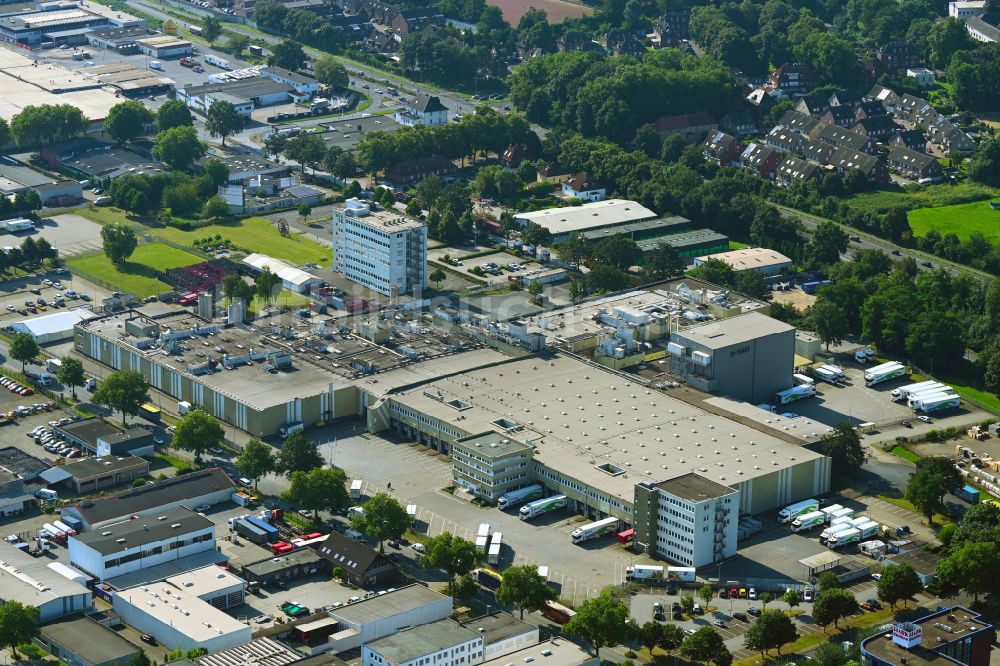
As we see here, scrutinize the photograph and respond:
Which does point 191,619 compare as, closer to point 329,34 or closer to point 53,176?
point 53,176

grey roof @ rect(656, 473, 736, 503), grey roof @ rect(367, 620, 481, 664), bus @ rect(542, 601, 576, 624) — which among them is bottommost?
bus @ rect(542, 601, 576, 624)

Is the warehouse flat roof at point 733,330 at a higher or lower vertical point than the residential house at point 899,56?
lower

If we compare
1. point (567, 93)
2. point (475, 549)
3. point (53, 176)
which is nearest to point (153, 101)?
point (53, 176)

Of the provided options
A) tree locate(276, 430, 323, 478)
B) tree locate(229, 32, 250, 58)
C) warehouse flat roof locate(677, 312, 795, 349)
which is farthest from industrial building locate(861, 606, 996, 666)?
tree locate(229, 32, 250, 58)

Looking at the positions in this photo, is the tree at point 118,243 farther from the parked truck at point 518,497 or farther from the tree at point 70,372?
the parked truck at point 518,497

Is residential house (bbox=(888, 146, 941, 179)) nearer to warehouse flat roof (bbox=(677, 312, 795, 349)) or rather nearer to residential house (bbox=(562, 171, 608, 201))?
residential house (bbox=(562, 171, 608, 201))

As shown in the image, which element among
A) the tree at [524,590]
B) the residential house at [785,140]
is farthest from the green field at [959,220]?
the tree at [524,590]

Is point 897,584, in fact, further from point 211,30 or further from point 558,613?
point 211,30
